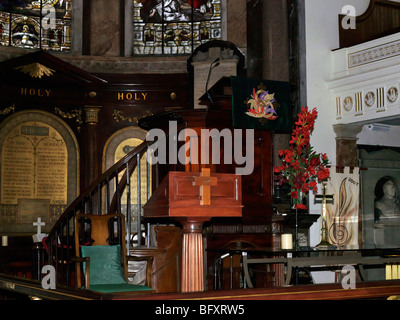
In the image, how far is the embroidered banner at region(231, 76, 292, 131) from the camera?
7480mm

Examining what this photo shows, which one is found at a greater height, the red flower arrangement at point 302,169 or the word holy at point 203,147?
the word holy at point 203,147

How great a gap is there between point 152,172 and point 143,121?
182 cm

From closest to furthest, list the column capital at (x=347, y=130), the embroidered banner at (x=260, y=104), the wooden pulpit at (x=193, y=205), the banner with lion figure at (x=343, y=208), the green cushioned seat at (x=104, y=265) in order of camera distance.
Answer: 1. the wooden pulpit at (x=193, y=205)
2. the green cushioned seat at (x=104, y=265)
3. the embroidered banner at (x=260, y=104)
4. the banner with lion figure at (x=343, y=208)
5. the column capital at (x=347, y=130)

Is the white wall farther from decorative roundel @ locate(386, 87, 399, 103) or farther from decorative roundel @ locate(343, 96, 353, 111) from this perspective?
decorative roundel @ locate(386, 87, 399, 103)

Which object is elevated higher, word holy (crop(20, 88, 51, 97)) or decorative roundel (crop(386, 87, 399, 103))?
word holy (crop(20, 88, 51, 97))

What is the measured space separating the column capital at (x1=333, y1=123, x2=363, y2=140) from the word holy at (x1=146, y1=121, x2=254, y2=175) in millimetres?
2480

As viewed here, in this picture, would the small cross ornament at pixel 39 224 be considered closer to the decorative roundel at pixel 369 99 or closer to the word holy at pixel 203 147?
the word holy at pixel 203 147

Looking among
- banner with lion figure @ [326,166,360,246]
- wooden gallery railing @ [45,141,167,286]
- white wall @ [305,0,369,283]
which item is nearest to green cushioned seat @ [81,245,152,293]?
wooden gallery railing @ [45,141,167,286]

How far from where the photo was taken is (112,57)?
10555 mm

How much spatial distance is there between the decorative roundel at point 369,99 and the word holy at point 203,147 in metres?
2.35

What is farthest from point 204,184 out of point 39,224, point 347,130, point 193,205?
point 347,130

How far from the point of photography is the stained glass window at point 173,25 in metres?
11.0

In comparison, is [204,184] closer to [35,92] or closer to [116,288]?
[116,288]

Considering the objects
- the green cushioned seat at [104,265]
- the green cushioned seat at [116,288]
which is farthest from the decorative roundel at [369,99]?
the green cushioned seat at [116,288]
